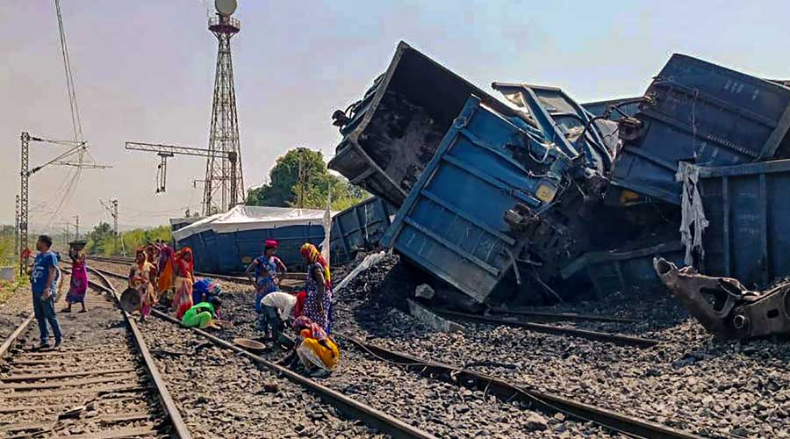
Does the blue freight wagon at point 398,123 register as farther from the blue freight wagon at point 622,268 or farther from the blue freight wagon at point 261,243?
the blue freight wagon at point 261,243

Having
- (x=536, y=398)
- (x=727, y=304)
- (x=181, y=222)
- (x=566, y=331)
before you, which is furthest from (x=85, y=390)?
(x=181, y=222)

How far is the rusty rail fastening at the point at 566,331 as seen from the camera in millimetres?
7271

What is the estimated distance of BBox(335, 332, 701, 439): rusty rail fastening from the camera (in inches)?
175

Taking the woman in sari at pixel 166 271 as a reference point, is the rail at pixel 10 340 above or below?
below

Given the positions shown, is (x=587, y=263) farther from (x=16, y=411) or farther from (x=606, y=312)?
(x=16, y=411)

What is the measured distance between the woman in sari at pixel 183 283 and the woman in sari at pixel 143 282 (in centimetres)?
48

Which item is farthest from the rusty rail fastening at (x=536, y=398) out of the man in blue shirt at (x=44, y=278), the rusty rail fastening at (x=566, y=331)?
the man in blue shirt at (x=44, y=278)

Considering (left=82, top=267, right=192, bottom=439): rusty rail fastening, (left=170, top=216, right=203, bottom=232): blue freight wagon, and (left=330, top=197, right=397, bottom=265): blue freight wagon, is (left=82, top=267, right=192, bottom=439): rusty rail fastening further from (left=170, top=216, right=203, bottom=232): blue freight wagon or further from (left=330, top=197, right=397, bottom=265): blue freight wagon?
(left=170, top=216, right=203, bottom=232): blue freight wagon

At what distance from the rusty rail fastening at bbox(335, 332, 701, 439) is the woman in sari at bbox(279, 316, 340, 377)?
0.78 m

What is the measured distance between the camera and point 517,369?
6.68m

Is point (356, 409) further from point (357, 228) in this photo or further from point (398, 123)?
point (357, 228)

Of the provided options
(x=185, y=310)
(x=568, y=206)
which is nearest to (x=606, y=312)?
(x=568, y=206)

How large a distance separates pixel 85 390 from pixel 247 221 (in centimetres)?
1880

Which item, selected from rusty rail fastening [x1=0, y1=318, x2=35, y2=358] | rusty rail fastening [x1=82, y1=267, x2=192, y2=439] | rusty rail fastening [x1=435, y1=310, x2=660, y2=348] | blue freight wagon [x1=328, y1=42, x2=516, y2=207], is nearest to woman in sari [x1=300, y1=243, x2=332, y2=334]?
rusty rail fastening [x1=82, y1=267, x2=192, y2=439]
